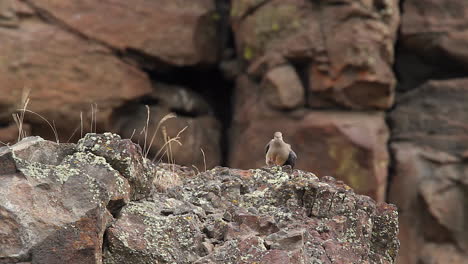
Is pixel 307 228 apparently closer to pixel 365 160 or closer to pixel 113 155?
pixel 113 155

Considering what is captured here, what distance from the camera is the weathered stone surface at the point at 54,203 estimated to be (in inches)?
153

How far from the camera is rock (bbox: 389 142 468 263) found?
14.6 meters

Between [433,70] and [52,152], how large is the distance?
12827 mm

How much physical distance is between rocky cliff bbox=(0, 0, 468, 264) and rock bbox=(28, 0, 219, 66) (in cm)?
2

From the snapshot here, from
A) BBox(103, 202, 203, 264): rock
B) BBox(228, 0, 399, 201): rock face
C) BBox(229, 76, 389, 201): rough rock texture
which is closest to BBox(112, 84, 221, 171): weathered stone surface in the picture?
BBox(228, 0, 399, 201): rock face

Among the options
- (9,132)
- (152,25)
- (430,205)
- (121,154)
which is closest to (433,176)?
(430,205)

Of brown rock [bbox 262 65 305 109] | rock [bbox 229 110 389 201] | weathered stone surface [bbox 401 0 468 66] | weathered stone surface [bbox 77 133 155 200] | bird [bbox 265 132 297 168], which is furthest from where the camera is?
weathered stone surface [bbox 401 0 468 66]

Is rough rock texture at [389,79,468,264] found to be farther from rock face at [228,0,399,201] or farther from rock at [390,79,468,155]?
rock face at [228,0,399,201]

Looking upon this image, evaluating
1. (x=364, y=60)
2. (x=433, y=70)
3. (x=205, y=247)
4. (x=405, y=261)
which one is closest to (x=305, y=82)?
(x=364, y=60)

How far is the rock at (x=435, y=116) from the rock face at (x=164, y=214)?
10.2m

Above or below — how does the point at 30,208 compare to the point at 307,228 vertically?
above

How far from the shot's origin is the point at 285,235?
446 cm

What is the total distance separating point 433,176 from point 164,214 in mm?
10985

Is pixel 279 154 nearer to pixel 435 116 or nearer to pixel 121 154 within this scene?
pixel 121 154
